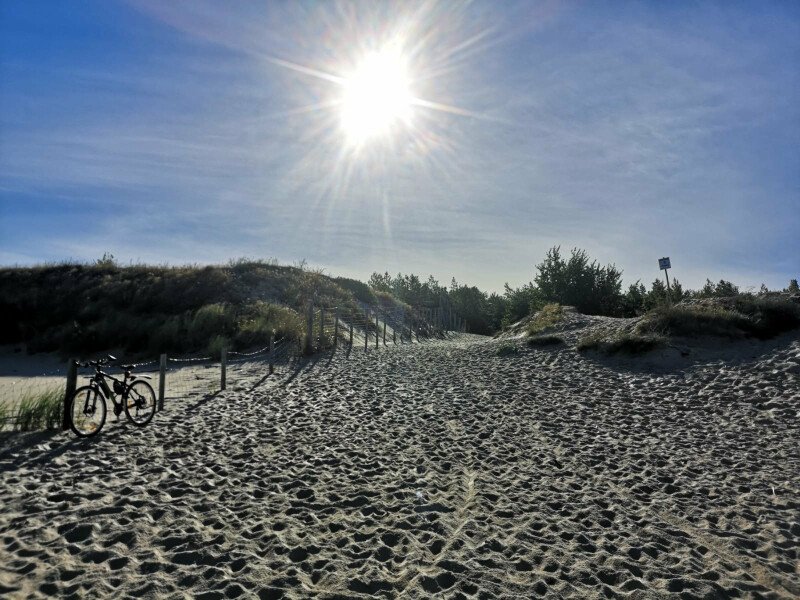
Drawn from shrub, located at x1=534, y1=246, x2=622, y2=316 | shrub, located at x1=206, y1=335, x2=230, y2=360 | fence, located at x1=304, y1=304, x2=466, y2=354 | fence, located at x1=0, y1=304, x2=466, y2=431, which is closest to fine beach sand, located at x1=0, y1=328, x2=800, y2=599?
fence, located at x1=0, y1=304, x2=466, y2=431

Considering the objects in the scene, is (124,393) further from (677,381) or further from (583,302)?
(583,302)

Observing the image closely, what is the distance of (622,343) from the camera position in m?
15.1

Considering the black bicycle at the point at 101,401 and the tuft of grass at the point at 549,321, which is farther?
the tuft of grass at the point at 549,321

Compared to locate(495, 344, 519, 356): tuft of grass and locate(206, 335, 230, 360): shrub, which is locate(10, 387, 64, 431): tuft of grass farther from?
locate(495, 344, 519, 356): tuft of grass

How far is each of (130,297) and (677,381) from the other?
28.2m

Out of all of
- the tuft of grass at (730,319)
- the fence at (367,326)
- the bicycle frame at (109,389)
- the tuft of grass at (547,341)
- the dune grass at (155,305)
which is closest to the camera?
the bicycle frame at (109,389)

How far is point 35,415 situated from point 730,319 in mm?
17746

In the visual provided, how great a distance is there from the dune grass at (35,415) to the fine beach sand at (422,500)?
0.54 m

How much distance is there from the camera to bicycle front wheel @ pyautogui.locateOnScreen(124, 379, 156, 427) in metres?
8.74

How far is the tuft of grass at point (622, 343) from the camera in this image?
1436 cm

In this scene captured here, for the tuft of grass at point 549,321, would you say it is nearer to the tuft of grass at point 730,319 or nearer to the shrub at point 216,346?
the tuft of grass at point 730,319

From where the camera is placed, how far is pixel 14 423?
7969 mm

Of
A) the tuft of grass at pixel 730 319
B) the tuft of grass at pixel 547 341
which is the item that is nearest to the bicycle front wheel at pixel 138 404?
the tuft of grass at pixel 547 341

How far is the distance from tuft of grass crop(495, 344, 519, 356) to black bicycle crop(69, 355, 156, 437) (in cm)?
1256
